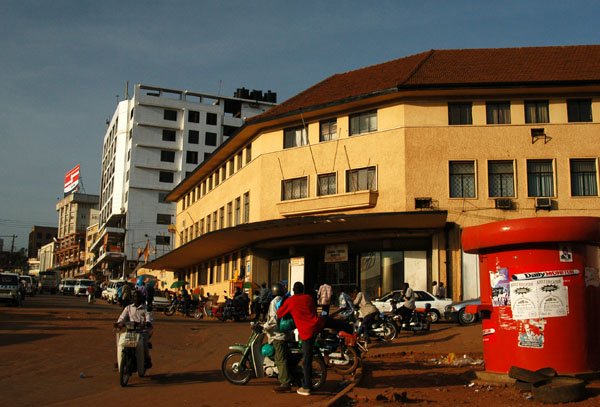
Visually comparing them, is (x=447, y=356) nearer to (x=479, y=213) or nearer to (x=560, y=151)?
(x=479, y=213)

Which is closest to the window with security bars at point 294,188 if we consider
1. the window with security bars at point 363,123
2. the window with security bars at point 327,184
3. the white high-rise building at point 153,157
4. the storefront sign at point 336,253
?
the window with security bars at point 327,184

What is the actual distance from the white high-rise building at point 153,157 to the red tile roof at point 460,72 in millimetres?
48830

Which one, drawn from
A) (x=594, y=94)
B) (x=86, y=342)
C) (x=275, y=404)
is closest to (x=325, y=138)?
(x=594, y=94)

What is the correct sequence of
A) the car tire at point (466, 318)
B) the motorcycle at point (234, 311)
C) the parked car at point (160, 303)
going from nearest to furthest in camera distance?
the car tire at point (466, 318) < the motorcycle at point (234, 311) < the parked car at point (160, 303)

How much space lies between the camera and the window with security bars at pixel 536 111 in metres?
29.2

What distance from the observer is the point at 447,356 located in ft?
43.8

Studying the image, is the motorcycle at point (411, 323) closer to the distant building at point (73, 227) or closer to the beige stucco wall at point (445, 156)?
the beige stucco wall at point (445, 156)

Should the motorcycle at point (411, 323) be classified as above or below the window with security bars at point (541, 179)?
below

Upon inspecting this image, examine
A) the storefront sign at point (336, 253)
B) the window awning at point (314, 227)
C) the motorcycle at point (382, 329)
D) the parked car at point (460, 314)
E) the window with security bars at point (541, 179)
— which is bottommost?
the motorcycle at point (382, 329)

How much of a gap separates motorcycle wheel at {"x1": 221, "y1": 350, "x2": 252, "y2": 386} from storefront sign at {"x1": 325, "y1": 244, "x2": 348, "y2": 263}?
21055 mm

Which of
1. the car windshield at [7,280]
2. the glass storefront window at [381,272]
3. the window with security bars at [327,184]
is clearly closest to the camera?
the glass storefront window at [381,272]

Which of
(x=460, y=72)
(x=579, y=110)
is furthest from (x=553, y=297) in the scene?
(x=460, y=72)

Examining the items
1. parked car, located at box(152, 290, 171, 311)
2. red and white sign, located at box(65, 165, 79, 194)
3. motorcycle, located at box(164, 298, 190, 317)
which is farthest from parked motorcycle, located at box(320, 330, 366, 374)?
red and white sign, located at box(65, 165, 79, 194)

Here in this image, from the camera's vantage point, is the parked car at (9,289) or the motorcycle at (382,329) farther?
the parked car at (9,289)
